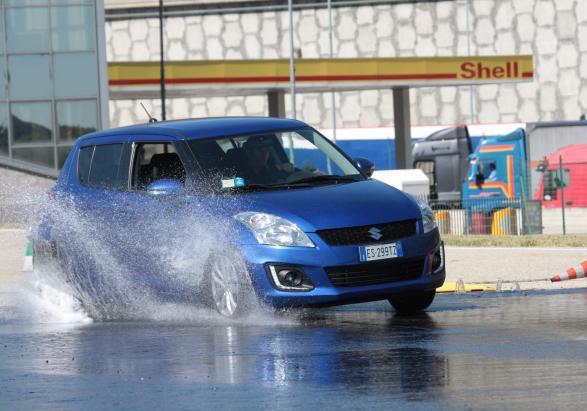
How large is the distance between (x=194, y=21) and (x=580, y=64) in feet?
75.0

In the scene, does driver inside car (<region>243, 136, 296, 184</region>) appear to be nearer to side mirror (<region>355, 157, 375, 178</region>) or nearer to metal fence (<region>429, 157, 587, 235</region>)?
side mirror (<region>355, 157, 375, 178</region>)

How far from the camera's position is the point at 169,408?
7332 millimetres

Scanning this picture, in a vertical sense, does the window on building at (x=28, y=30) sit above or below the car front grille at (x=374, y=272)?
above

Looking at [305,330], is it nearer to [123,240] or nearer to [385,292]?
[385,292]

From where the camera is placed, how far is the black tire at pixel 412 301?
1209cm

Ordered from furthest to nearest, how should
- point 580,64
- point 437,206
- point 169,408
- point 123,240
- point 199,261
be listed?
1. point 580,64
2. point 437,206
3. point 123,240
4. point 199,261
5. point 169,408

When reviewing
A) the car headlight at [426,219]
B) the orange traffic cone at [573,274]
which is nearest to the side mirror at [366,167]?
the car headlight at [426,219]

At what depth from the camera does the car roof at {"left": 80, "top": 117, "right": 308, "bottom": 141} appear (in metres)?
12.5

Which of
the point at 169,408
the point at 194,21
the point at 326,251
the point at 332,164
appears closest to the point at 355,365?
the point at 169,408

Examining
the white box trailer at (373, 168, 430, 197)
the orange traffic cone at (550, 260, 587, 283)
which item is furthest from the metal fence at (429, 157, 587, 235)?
the orange traffic cone at (550, 260, 587, 283)

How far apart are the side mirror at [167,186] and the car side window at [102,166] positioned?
0.85 m

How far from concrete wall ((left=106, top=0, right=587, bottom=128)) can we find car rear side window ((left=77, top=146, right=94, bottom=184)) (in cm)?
6462

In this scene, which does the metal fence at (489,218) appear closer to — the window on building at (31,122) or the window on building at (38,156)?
the window on building at (38,156)

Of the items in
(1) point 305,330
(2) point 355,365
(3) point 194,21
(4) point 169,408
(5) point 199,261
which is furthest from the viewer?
(3) point 194,21
